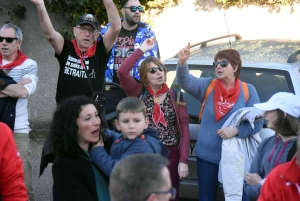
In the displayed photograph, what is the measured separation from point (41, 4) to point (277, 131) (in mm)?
2461

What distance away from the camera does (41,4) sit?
17.8 feet

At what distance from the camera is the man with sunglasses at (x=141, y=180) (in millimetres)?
2408

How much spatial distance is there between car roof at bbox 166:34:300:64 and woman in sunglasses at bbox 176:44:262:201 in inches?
32.2

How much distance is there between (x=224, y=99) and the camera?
540cm

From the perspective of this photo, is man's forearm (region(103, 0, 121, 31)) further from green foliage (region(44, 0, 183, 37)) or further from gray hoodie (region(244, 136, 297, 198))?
green foliage (region(44, 0, 183, 37))

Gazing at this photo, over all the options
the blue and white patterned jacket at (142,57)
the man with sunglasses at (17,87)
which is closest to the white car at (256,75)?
the blue and white patterned jacket at (142,57)

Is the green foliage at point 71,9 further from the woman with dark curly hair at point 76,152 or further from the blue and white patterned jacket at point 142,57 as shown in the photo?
the woman with dark curly hair at point 76,152

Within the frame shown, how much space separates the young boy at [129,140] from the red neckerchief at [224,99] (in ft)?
3.79

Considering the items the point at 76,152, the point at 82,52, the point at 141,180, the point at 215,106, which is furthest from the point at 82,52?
the point at 141,180

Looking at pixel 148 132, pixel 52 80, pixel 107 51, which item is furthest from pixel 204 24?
pixel 148 132

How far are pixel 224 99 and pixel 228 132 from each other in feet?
1.02

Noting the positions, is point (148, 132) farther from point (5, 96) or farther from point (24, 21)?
point (24, 21)

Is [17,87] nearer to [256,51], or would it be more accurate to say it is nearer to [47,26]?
[47,26]

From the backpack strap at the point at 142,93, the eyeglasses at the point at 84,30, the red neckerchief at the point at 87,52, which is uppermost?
the eyeglasses at the point at 84,30
